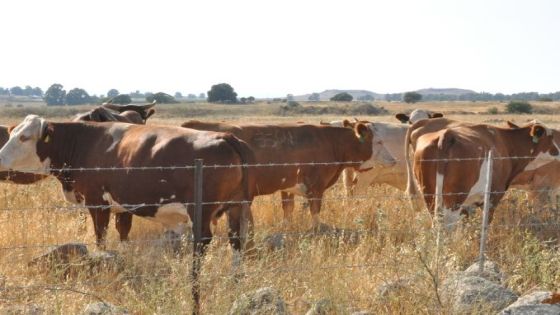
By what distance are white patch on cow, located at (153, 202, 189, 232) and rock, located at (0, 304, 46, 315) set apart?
82.8 inches

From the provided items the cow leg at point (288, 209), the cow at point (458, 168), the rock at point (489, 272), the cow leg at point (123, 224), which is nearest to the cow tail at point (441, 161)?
the cow at point (458, 168)

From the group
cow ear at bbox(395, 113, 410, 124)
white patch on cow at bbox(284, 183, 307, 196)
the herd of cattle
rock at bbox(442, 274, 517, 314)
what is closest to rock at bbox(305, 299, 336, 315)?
rock at bbox(442, 274, 517, 314)

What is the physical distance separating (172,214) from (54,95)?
125262mm

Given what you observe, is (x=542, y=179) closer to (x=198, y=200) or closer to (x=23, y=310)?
(x=198, y=200)

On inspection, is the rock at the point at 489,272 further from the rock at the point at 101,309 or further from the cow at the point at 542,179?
the cow at the point at 542,179

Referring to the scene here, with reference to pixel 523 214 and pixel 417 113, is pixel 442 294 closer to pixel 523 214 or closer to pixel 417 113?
pixel 523 214

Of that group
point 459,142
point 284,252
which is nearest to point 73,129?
point 284,252

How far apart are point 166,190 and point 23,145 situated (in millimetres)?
2406

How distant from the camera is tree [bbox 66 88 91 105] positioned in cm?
13012

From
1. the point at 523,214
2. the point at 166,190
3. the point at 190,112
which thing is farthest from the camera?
the point at 190,112

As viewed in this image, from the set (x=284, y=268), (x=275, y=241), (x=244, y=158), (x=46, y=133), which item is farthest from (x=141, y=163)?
(x=284, y=268)

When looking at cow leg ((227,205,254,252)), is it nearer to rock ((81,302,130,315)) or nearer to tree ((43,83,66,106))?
rock ((81,302,130,315))

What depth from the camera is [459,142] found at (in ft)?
31.3

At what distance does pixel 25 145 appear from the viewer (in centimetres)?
902
